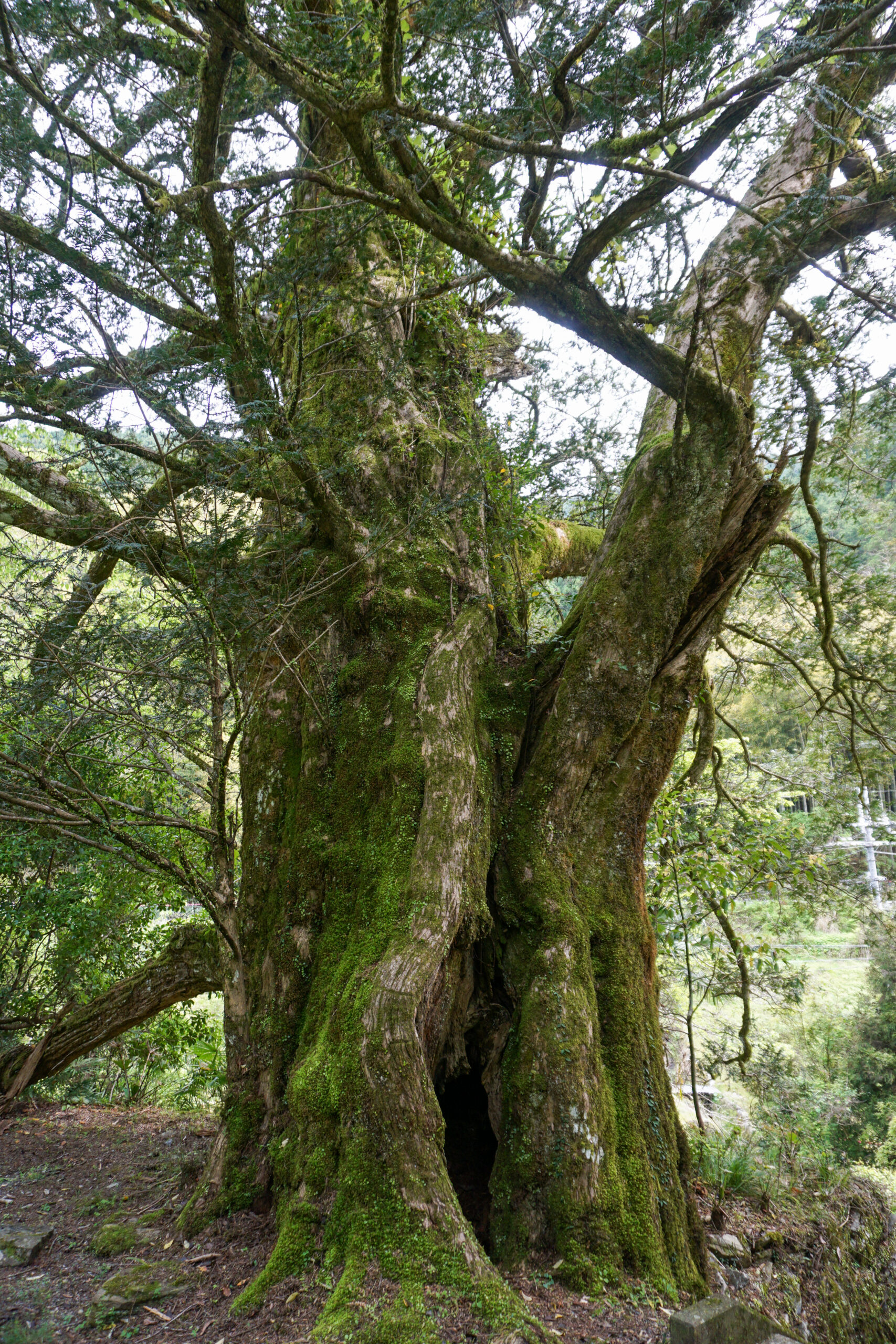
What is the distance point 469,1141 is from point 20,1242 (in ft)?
7.21

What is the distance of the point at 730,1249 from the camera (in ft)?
13.4

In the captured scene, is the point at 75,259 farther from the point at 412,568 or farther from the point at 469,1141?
the point at 469,1141

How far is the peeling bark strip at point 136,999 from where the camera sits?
4.86 m

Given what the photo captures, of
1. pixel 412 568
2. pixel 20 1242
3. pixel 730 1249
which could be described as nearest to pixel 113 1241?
pixel 20 1242

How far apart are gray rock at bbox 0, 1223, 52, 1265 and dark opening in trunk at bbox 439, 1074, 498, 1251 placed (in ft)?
6.37

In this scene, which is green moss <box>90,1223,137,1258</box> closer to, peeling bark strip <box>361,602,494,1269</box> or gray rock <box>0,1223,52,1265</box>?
gray rock <box>0,1223,52,1265</box>

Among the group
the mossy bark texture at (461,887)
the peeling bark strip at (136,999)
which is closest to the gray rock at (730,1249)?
the mossy bark texture at (461,887)

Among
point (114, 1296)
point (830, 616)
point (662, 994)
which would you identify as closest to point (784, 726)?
point (662, 994)

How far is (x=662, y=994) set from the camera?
31.4 feet

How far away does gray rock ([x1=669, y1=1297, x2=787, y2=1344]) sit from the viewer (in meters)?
2.00

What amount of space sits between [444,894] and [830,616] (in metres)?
3.74

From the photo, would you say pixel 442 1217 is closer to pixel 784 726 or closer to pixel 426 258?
pixel 426 258

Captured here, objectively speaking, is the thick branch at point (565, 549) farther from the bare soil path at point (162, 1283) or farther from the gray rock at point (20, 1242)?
the gray rock at point (20, 1242)

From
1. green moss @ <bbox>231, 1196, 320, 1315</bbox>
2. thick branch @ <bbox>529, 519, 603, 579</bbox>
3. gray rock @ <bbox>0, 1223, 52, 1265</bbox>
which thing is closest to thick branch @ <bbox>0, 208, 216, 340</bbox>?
thick branch @ <bbox>529, 519, 603, 579</bbox>
